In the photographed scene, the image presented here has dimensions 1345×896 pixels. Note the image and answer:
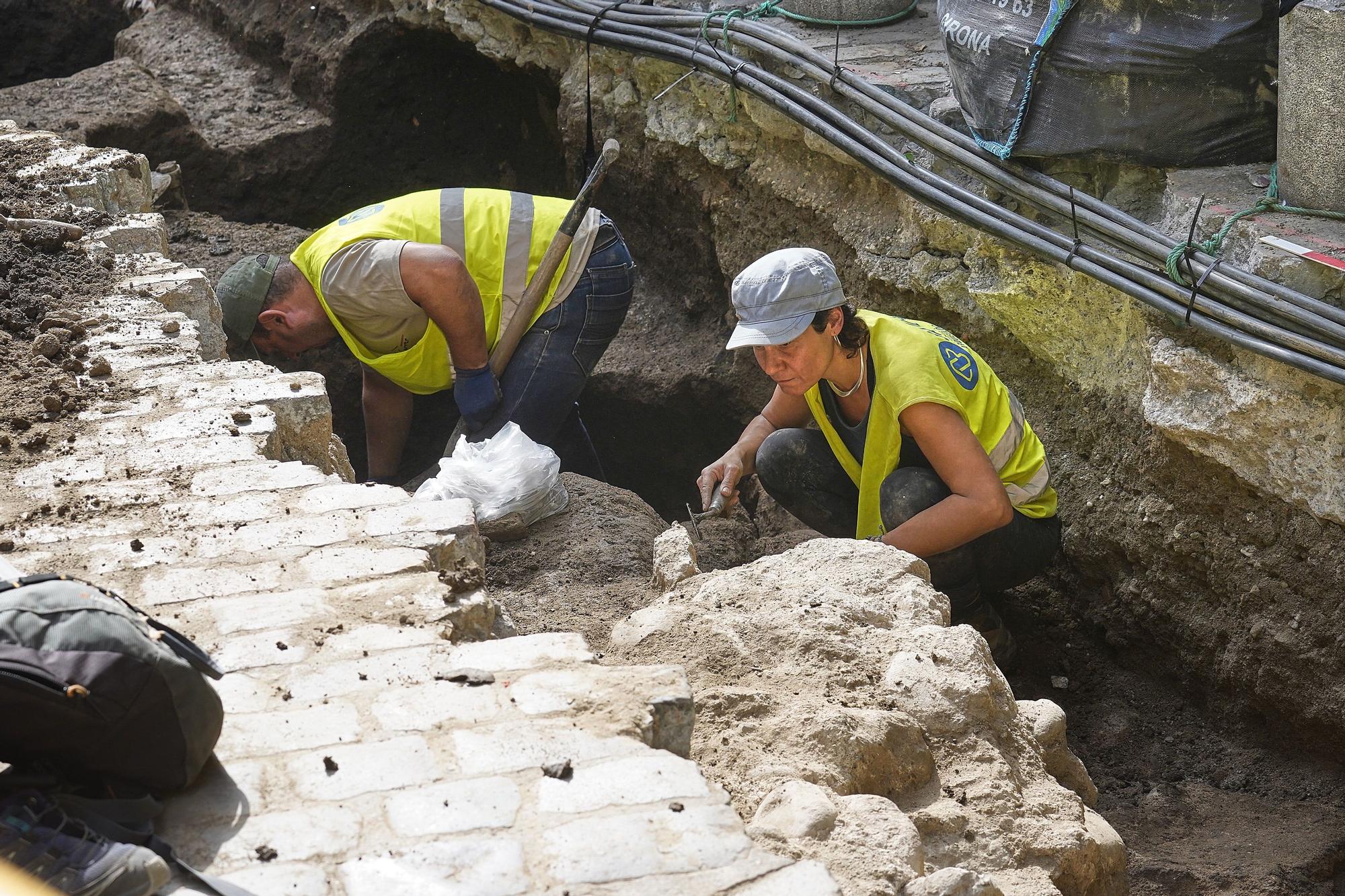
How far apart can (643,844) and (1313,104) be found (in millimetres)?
2559

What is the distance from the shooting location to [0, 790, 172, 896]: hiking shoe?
1.59m

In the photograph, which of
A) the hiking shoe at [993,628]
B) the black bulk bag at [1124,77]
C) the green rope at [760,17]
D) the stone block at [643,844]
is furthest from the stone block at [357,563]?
the green rope at [760,17]

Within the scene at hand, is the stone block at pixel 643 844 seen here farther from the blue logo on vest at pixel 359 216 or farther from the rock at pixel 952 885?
the blue logo on vest at pixel 359 216

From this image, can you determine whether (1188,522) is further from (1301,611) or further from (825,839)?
(825,839)

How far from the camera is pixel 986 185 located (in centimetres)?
408

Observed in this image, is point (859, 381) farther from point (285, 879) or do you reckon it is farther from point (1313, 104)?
point (285, 879)

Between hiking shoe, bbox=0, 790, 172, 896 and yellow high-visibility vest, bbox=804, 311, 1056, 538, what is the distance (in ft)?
7.97

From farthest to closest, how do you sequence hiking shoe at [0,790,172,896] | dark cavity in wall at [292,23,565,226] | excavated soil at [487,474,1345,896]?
1. dark cavity in wall at [292,23,565,226]
2. excavated soil at [487,474,1345,896]
3. hiking shoe at [0,790,172,896]

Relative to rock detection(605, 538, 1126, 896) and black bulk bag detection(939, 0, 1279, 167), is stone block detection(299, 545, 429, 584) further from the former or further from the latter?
black bulk bag detection(939, 0, 1279, 167)

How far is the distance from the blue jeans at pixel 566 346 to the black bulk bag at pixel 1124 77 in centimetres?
158

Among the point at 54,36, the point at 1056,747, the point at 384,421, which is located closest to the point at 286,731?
the point at 1056,747

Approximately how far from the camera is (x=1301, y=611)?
11.5 ft

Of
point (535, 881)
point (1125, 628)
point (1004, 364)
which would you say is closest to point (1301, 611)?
point (1125, 628)

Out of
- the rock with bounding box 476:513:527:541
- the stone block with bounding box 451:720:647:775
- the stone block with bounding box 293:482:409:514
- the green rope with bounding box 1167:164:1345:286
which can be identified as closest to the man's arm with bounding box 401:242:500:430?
the rock with bounding box 476:513:527:541
